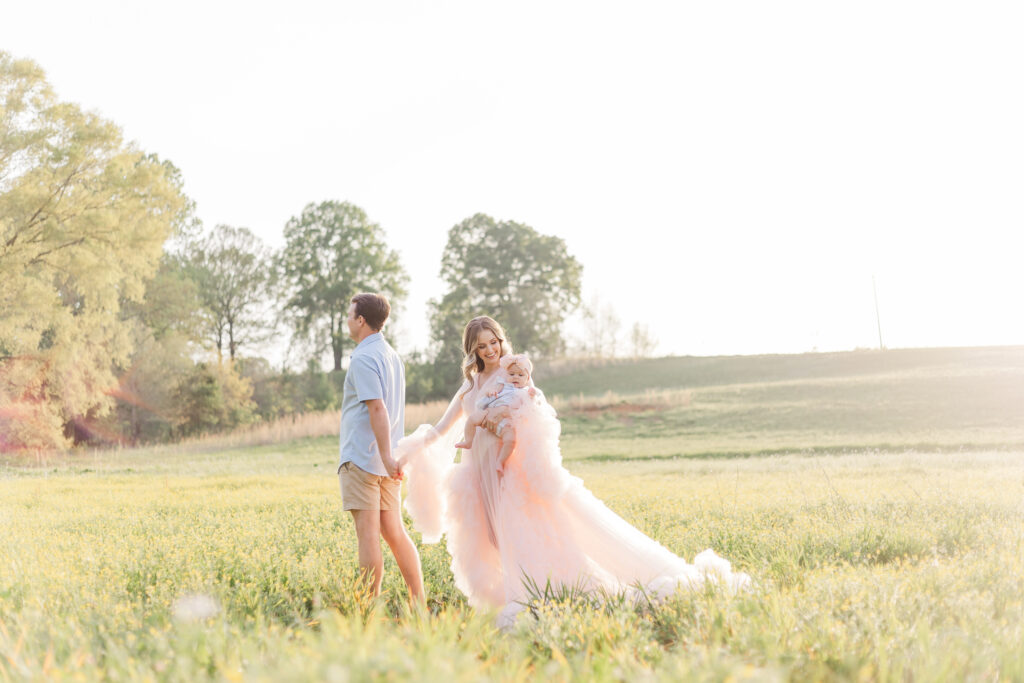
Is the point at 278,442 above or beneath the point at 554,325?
beneath

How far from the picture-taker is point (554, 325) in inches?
2200

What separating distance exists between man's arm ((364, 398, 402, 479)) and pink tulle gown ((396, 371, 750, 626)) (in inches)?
20.0

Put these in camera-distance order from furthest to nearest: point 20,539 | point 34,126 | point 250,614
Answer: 1. point 34,126
2. point 20,539
3. point 250,614

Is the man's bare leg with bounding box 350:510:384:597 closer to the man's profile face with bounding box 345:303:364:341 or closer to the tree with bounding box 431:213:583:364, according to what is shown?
the man's profile face with bounding box 345:303:364:341

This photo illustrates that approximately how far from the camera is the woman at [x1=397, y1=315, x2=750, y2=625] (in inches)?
215

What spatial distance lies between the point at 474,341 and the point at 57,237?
89.4ft

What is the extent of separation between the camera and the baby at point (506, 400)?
19.3 feet

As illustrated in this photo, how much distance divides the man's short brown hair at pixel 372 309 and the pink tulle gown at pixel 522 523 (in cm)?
98

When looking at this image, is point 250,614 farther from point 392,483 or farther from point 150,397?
point 150,397

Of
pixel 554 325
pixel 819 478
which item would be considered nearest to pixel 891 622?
pixel 819 478

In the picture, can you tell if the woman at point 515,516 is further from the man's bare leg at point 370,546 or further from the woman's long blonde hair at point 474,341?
the man's bare leg at point 370,546

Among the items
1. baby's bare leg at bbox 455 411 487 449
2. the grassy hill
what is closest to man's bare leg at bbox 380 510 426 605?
baby's bare leg at bbox 455 411 487 449

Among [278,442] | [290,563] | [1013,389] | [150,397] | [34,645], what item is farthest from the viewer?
[150,397]

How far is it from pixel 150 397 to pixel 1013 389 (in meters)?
41.8
